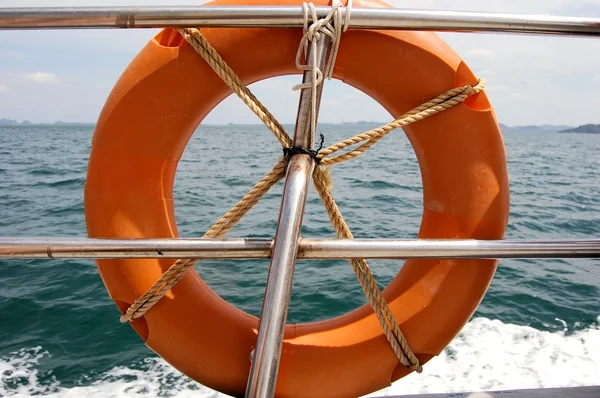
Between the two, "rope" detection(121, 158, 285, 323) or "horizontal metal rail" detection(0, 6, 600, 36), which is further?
"rope" detection(121, 158, 285, 323)

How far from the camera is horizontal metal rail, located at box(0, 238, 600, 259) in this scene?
882mm

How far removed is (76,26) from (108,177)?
432 millimetres

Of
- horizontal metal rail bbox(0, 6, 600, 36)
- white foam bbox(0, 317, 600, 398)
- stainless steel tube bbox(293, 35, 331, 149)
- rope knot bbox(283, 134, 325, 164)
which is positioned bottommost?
white foam bbox(0, 317, 600, 398)

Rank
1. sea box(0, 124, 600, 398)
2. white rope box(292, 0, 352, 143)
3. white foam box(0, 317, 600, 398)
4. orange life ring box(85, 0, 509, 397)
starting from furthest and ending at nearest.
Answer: sea box(0, 124, 600, 398) < white foam box(0, 317, 600, 398) < orange life ring box(85, 0, 509, 397) < white rope box(292, 0, 352, 143)

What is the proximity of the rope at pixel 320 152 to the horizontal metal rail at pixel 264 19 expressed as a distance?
7 cm

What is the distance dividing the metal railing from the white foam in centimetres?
203

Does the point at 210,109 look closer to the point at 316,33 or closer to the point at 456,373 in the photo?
the point at 316,33

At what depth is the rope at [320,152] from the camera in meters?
1.01

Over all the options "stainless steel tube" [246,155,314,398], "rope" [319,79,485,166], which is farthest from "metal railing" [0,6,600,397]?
"rope" [319,79,485,166]

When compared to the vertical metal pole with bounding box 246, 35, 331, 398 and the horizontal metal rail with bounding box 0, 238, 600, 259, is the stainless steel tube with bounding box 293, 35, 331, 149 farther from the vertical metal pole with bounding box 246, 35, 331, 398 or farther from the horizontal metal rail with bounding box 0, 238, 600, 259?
the horizontal metal rail with bounding box 0, 238, 600, 259

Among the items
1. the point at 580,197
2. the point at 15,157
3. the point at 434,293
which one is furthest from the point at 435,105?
the point at 15,157

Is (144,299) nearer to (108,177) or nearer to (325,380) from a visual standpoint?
(108,177)

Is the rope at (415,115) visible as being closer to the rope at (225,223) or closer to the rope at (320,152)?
the rope at (320,152)

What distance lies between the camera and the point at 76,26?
3.04 ft
